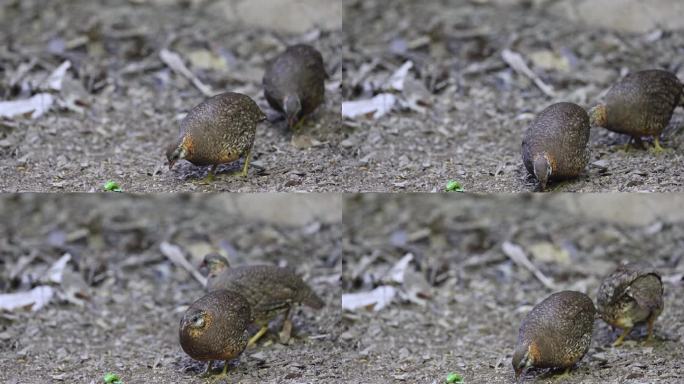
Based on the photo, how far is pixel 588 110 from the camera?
35.4 ft

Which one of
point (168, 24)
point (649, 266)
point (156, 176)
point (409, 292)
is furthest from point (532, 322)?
point (168, 24)

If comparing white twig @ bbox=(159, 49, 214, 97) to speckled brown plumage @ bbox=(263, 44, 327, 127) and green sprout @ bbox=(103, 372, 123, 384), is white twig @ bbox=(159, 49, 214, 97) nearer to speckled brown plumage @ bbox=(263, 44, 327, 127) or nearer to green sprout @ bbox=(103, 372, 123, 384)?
speckled brown plumage @ bbox=(263, 44, 327, 127)

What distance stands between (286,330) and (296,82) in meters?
2.84

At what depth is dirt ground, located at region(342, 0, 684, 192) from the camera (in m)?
10.3

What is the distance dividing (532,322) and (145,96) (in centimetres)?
561

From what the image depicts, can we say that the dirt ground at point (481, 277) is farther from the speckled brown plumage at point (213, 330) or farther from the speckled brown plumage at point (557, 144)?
the speckled brown plumage at point (557, 144)

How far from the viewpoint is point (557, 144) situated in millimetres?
9547

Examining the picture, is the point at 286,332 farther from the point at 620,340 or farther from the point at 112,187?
the point at 620,340

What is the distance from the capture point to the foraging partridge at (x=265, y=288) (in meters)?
9.55

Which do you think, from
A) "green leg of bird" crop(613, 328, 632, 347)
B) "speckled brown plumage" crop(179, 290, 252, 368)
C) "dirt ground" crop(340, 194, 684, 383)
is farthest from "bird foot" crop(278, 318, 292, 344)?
"green leg of bird" crop(613, 328, 632, 347)

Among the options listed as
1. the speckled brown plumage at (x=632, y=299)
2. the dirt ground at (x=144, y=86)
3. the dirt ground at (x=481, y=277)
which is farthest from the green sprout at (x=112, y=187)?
the speckled brown plumage at (x=632, y=299)

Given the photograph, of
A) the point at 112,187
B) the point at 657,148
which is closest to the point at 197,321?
the point at 112,187

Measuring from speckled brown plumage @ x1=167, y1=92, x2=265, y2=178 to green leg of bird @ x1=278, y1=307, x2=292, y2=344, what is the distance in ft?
5.42

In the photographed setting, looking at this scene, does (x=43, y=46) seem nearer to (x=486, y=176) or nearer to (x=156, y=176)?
(x=156, y=176)
